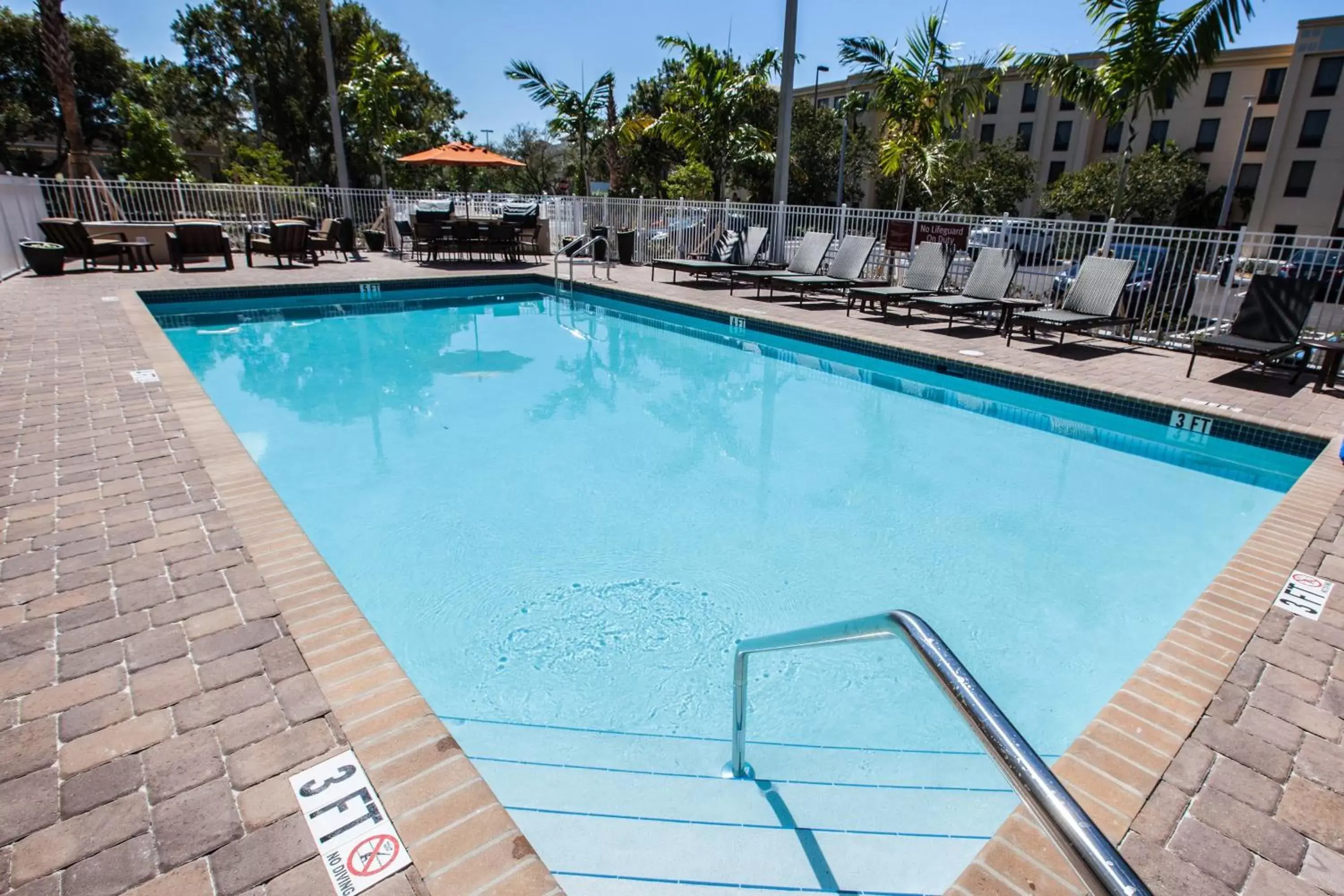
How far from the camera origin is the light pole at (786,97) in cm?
1348

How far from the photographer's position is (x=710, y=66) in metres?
16.9

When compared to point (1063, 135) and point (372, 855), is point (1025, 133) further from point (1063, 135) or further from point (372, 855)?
point (372, 855)

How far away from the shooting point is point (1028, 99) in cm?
4222

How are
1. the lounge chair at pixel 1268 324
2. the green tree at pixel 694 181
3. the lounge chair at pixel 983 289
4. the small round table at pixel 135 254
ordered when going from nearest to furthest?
the lounge chair at pixel 1268 324 → the lounge chair at pixel 983 289 → the small round table at pixel 135 254 → the green tree at pixel 694 181

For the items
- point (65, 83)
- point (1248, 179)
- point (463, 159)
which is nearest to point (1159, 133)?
point (1248, 179)

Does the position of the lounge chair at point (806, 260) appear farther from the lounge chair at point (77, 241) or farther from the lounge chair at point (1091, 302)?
the lounge chair at point (77, 241)

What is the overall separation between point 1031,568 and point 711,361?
221 inches

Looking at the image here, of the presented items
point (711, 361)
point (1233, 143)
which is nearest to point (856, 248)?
point (711, 361)

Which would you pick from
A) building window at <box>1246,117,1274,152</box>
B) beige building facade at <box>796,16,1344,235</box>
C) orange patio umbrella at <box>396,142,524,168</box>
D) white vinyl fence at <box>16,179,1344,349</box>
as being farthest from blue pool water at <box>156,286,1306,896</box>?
building window at <box>1246,117,1274,152</box>

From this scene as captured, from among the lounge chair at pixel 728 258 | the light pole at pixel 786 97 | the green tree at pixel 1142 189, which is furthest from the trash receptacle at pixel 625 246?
the green tree at pixel 1142 189

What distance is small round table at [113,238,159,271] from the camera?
1248 centimetres

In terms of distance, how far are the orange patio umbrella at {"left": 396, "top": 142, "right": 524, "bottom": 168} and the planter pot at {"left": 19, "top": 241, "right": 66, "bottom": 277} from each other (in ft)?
22.3

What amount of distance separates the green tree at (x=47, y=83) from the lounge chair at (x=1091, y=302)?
3578 centimetres

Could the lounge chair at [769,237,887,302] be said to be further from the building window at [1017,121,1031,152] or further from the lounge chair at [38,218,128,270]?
the building window at [1017,121,1031,152]
